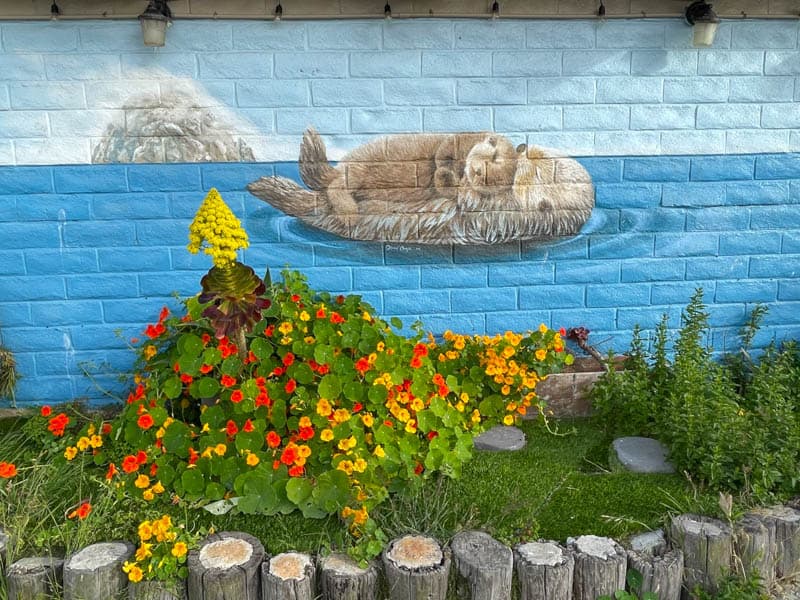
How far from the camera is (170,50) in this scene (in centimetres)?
358

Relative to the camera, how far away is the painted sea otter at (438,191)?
3.77 m

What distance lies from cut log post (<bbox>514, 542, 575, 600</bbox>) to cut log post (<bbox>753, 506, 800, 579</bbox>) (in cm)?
85

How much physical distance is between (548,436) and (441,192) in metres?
1.37

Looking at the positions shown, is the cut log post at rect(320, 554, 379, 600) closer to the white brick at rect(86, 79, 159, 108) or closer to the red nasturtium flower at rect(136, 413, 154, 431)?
the red nasturtium flower at rect(136, 413, 154, 431)

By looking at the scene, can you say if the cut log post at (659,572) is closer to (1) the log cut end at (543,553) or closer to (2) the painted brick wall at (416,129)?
(1) the log cut end at (543,553)

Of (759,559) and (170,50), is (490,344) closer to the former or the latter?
(759,559)

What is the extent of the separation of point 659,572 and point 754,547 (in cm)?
41

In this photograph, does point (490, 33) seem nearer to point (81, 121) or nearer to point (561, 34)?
point (561, 34)

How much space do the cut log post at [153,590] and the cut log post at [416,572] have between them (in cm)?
75

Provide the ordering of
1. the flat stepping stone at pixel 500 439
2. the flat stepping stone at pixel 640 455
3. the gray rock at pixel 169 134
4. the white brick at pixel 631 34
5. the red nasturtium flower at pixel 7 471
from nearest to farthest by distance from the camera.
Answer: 1. the red nasturtium flower at pixel 7 471
2. the flat stepping stone at pixel 640 455
3. the flat stepping stone at pixel 500 439
4. the gray rock at pixel 169 134
5. the white brick at pixel 631 34

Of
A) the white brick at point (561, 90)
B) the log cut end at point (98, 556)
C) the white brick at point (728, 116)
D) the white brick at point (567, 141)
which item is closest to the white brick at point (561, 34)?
the white brick at point (561, 90)

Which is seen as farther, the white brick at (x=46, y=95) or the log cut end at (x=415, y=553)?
the white brick at (x=46, y=95)

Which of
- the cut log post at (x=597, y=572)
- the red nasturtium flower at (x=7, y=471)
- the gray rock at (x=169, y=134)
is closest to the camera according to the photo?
the cut log post at (x=597, y=572)

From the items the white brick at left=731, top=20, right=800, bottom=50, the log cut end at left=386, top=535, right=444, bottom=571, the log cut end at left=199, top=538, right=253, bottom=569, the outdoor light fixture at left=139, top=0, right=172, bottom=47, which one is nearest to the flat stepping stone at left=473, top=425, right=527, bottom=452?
the log cut end at left=386, top=535, right=444, bottom=571
